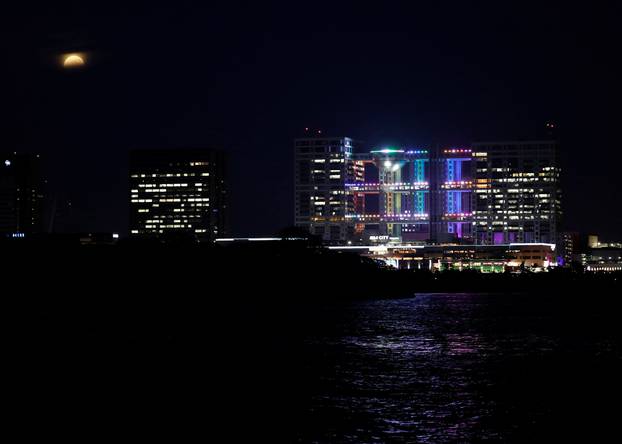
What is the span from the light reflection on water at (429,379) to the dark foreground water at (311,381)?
0.24 ft

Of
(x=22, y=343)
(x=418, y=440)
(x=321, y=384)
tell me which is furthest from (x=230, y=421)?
(x=22, y=343)

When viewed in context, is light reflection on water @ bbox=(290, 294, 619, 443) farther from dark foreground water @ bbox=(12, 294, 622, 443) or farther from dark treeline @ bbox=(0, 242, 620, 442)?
dark treeline @ bbox=(0, 242, 620, 442)

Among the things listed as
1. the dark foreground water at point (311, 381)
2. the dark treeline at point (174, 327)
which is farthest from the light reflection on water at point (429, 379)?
the dark treeline at point (174, 327)

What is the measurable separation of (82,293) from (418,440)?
6959 centimetres

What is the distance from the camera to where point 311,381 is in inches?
1524

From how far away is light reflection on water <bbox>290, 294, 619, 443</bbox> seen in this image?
95.1 ft

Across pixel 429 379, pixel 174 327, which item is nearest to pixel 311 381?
pixel 429 379

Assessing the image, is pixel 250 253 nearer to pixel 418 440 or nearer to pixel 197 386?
pixel 197 386

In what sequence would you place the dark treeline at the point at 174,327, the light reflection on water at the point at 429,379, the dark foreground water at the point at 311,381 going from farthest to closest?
the dark treeline at the point at 174,327 < the light reflection on water at the point at 429,379 < the dark foreground water at the point at 311,381

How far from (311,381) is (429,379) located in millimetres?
4630

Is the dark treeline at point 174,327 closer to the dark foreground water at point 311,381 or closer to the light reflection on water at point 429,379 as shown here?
the dark foreground water at point 311,381

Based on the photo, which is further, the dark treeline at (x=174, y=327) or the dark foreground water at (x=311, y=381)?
the dark treeline at (x=174, y=327)

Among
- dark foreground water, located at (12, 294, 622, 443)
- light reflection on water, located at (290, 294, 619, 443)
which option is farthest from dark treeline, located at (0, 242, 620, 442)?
light reflection on water, located at (290, 294, 619, 443)

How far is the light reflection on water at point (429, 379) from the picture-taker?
95.1ft
